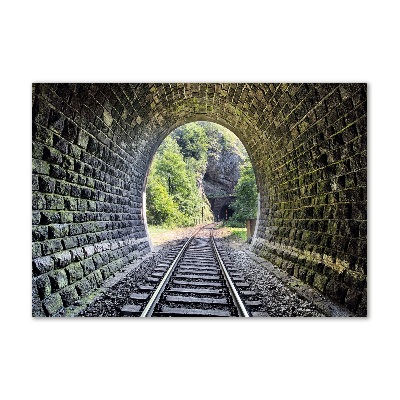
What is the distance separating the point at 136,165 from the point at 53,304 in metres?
4.21

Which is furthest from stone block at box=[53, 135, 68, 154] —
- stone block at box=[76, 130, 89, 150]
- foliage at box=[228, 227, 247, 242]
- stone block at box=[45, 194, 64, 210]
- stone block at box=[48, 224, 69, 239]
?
foliage at box=[228, 227, 247, 242]

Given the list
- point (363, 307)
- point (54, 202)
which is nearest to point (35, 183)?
point (54, 202)

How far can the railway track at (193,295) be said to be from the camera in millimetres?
3398

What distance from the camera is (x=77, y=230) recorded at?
3.93 m

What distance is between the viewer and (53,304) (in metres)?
3.21

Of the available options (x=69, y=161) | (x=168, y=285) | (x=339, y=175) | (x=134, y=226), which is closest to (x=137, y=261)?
(x=134, y=226)

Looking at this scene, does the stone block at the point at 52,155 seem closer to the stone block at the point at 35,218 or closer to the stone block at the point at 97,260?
the stone block at the point at 35,218

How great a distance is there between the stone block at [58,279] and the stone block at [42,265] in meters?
0.09

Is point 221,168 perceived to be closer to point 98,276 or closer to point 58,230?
point 98,276

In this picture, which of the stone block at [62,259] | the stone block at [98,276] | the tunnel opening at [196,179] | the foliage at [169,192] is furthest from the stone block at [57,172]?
the foliage at [169,192]

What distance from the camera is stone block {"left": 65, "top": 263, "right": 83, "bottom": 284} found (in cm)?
354
